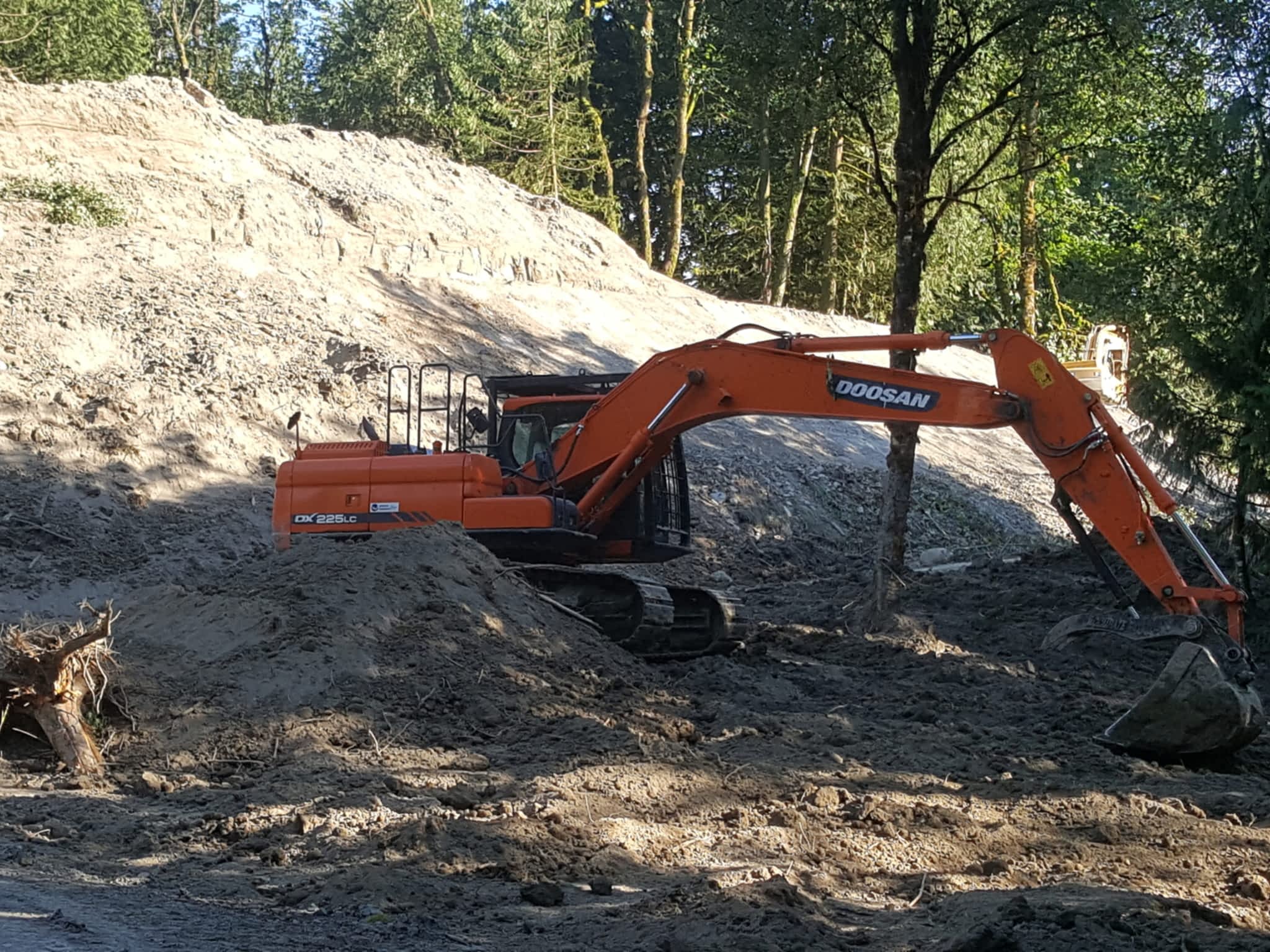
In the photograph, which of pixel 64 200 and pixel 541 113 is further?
pixel 541 113

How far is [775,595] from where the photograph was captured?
17.0m

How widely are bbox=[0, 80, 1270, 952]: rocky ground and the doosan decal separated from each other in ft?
7.02

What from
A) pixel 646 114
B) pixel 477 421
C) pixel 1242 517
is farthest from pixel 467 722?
pixel 646 114

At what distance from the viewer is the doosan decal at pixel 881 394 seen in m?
10.3

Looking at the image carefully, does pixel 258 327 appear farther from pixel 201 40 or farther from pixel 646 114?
pixel 201 40

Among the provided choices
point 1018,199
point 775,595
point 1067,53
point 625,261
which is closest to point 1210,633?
point 1067,53

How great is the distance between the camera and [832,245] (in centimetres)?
3531

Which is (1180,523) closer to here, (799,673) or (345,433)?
(799,673)

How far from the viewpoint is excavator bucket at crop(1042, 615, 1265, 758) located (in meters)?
8.25

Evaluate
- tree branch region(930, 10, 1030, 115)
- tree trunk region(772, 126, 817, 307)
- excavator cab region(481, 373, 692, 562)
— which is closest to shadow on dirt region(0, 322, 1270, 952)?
excavator cab region(481, 373, 692, 562)

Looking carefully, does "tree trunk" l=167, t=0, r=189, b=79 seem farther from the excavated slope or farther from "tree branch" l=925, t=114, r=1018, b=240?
"tree branch" l=925, t=114, r=1018, b=240

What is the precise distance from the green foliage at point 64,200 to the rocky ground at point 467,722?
1.30 ft

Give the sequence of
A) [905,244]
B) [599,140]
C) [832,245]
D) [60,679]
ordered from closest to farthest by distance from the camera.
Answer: [60,679]
[905,244]
[832,245]
[599,140]

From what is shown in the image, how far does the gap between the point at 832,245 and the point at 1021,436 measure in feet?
86.2
